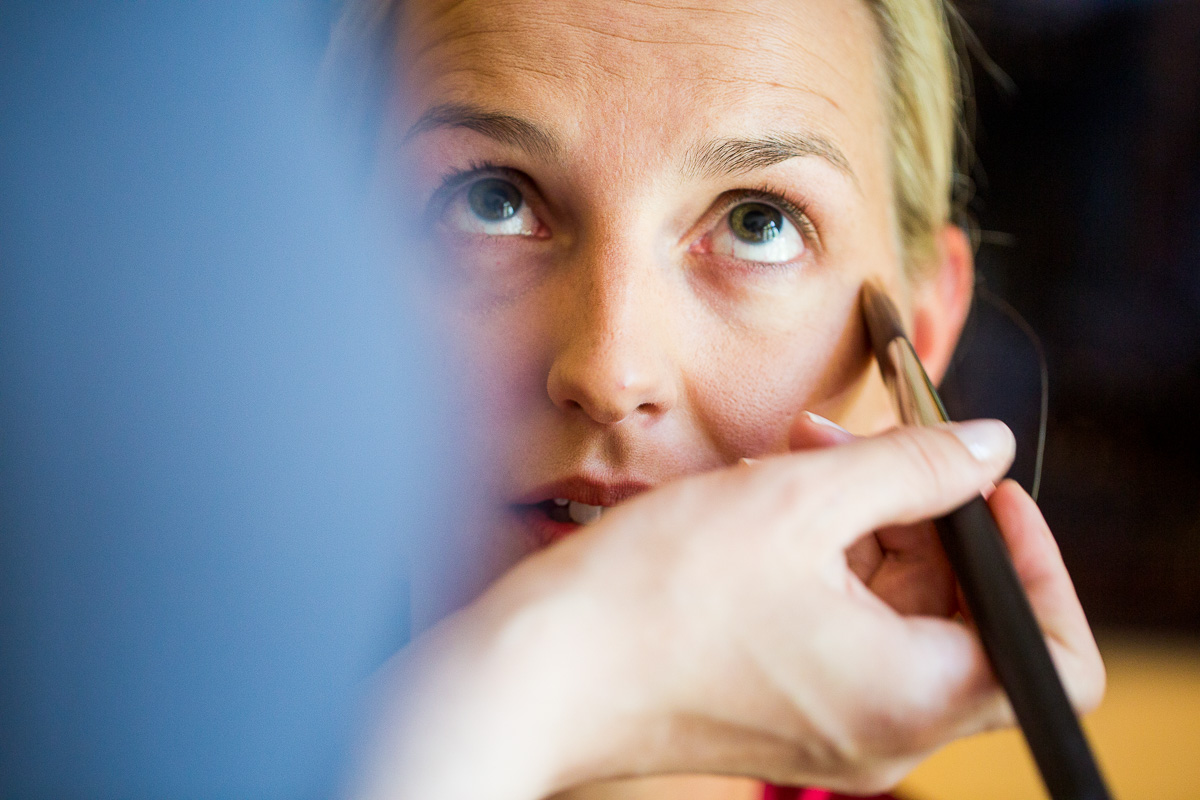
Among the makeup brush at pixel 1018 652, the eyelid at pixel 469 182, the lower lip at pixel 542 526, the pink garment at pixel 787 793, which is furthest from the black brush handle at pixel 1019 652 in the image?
the pink garment at pixel 787 793

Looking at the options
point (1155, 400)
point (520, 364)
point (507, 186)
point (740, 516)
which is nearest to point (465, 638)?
point (740, 516)

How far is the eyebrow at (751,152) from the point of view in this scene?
608mm

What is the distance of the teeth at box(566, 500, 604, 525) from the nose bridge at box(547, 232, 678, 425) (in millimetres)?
75

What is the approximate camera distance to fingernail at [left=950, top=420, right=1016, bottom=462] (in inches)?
17.3

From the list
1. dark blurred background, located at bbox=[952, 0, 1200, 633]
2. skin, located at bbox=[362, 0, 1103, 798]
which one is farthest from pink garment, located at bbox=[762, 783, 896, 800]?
dark blurred background, located at bbox=[952, 0, 1200, 633]

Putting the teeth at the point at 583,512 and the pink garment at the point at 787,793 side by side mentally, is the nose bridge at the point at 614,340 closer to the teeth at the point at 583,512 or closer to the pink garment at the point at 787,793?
the teeth at the point at 583,512

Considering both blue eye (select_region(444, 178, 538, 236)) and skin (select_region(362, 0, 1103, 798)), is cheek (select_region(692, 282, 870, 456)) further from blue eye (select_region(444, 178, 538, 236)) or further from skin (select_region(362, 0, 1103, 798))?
blue eye (select_region(444, 178, 538, 236))

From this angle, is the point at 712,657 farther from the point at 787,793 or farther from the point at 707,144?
the point at 787,793

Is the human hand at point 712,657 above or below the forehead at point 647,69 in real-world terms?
below

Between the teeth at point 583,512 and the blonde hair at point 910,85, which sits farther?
the blonde hair at point 910,85

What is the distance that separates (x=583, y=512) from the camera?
24.7 inches

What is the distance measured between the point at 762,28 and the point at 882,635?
0.45 metres

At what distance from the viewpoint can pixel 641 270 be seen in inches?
23.5

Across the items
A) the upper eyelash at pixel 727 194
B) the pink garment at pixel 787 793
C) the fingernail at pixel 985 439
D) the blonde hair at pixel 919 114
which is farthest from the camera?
the pink garment at pixel 787 793
